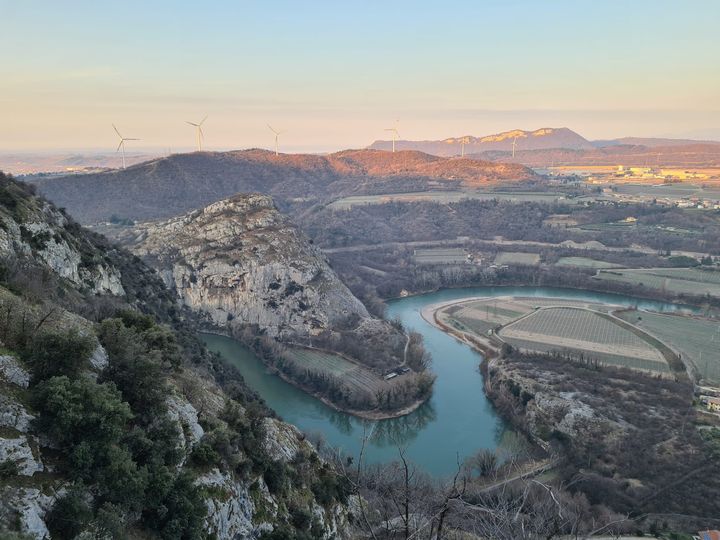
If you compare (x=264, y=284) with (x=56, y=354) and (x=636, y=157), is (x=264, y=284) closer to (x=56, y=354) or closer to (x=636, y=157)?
(x=56, y=354)

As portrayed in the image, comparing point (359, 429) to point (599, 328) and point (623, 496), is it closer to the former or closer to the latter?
point (623, 496)

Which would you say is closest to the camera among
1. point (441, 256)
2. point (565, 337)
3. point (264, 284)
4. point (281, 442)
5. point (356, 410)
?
point (281, 442)

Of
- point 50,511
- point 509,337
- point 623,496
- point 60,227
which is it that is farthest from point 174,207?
point 50,511

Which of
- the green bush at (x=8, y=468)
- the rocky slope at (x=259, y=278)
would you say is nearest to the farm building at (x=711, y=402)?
the rocky slope at (x=259, y=278)

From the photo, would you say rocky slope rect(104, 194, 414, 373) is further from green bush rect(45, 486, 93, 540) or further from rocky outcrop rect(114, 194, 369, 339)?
green bush rect(45, 486, 93, 540)

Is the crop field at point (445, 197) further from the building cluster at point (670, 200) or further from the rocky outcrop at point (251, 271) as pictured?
the rocky outcrop at point (251, 271)

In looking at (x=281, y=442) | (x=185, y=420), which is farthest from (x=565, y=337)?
(x=185, y=420)

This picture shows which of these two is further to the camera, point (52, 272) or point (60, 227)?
point (60, 227)
